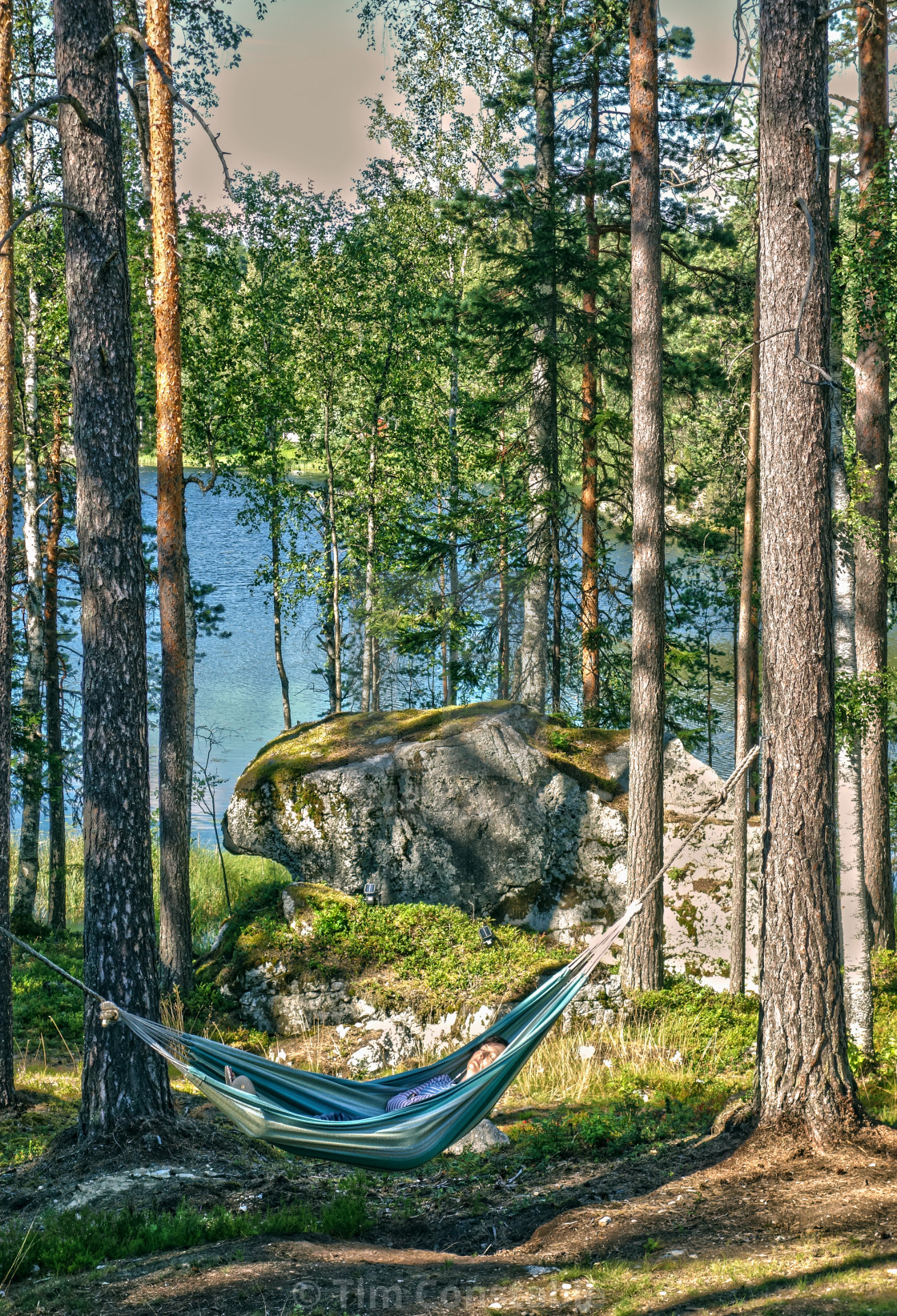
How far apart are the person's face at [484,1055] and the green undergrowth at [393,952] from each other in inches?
95.5

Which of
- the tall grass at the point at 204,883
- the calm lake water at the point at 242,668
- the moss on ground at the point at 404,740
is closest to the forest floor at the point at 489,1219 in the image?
the moss on ground at the point at 404,740

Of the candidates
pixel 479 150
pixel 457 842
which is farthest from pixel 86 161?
pixel 479 150

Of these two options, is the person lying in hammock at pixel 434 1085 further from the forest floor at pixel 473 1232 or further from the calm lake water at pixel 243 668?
the calm lake water at pixel 243 668

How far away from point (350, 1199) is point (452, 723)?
16.2ft

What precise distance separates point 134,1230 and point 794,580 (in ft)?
11.6

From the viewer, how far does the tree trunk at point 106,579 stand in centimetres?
433

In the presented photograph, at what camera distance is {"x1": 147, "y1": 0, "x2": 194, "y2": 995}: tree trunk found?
761 cm

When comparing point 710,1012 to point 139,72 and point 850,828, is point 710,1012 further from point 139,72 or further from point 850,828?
point 139,72

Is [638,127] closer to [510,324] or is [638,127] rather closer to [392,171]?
[510,324]

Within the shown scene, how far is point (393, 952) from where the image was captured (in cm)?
763

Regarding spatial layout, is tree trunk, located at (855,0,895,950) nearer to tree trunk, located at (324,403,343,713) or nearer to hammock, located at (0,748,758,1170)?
hammock, located at (0,748,758,1170)

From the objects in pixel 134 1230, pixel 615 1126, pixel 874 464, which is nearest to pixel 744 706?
pixel 874 464

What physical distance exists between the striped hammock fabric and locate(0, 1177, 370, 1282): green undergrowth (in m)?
0.31

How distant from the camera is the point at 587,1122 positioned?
4789mm
